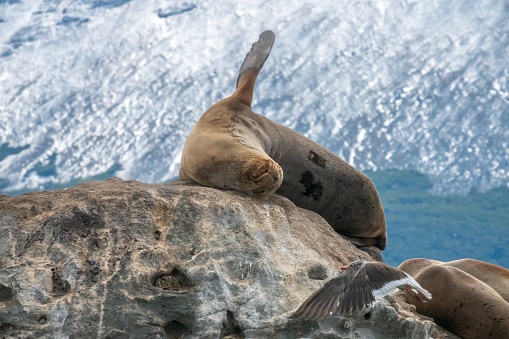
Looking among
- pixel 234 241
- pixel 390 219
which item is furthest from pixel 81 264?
pixel 390 219

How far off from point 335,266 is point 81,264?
159 centimetres

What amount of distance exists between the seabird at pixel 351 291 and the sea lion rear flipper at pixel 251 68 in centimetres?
215

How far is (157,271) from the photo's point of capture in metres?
3.31

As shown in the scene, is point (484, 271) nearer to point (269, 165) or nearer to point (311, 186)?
point (311, 186)

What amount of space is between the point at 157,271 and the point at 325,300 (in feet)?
2.98

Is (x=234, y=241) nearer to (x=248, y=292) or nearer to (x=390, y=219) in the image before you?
(x=248, y=292)

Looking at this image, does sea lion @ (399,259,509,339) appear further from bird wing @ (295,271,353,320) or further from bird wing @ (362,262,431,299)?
bird wing @ (295,271,353,320)

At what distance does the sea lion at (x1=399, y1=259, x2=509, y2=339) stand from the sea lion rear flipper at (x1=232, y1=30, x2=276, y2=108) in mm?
2036

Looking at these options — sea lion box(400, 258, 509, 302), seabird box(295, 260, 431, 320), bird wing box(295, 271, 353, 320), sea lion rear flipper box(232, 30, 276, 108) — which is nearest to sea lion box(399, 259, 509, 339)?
sea lion box(400, 258, 509, 302)

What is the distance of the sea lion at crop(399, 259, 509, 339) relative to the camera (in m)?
4.15

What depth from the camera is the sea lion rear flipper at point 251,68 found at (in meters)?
5.16

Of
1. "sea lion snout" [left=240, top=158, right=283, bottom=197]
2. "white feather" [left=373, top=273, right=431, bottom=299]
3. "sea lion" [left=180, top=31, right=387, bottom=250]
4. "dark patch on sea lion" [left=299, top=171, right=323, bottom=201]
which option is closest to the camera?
"white feather" [left=373, top=273, right=431, bottom=299]

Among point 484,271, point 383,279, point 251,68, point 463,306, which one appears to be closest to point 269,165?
point 383,279

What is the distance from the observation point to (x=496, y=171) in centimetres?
2652
